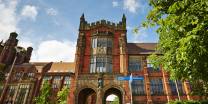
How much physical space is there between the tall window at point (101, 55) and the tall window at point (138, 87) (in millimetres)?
5111

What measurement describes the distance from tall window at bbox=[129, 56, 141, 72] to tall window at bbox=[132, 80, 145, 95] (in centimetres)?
238

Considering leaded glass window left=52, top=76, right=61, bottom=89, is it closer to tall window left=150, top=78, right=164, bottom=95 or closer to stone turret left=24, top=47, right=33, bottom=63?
stone turret left=24, top=47, right=33, bottom=63

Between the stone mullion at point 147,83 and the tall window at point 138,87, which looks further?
the tall window at point 138,87

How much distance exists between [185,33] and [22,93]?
5039 cm

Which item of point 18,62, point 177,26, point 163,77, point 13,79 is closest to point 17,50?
point 18,62

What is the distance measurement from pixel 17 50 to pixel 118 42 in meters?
47.2

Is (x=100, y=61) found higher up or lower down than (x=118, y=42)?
lower down

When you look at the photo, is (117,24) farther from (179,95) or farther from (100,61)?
(179,95)

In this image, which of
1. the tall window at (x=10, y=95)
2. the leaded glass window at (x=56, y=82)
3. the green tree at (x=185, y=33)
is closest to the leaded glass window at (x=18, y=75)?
the tall window at (x=10, y=95)

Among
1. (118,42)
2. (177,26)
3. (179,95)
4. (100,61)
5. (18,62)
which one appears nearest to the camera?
(177,26)

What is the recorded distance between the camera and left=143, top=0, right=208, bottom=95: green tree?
989 cm

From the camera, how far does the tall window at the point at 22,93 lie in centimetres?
5078

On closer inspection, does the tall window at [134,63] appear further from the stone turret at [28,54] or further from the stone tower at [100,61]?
the stone turret at [28,54]

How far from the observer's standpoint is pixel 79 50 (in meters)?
35.0
